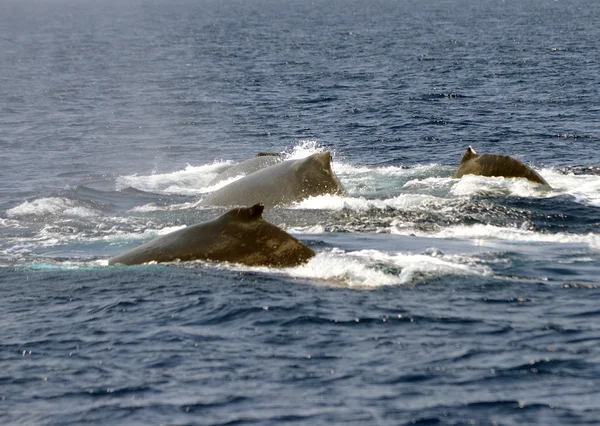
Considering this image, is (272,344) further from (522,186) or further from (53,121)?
(53,121)

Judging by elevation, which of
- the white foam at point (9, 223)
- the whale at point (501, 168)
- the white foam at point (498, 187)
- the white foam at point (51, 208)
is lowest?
the white foam at point (51, 208)

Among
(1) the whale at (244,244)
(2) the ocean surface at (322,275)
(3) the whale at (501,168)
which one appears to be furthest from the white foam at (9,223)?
(3) the whale at (501,168)

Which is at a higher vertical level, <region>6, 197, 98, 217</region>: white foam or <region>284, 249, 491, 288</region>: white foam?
<region>284, 249, 491, 288</region>: white foam

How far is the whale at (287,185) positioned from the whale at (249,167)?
3754mm

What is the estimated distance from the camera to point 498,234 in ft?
76.2

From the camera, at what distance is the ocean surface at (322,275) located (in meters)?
14.0

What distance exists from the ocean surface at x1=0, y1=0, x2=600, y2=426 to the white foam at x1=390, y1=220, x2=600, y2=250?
0.09 metres

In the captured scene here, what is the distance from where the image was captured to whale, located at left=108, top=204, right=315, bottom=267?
19516 millimetres

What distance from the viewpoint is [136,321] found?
57.0ft

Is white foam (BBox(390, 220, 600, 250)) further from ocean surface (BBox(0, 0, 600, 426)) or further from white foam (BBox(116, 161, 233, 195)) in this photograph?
white foam (BBox(116, 161, 233, 195))

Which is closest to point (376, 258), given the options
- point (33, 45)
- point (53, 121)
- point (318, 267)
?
point (318, 267)

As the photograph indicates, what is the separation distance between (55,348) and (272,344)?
3327mm

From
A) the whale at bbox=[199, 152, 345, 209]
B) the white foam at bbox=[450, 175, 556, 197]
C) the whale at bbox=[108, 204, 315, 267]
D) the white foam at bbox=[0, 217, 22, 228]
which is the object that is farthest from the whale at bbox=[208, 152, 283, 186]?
the whale at bbox=[108, 204, 315, 267]

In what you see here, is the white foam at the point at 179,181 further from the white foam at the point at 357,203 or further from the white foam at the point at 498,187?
the white foam at the point at 498,187
